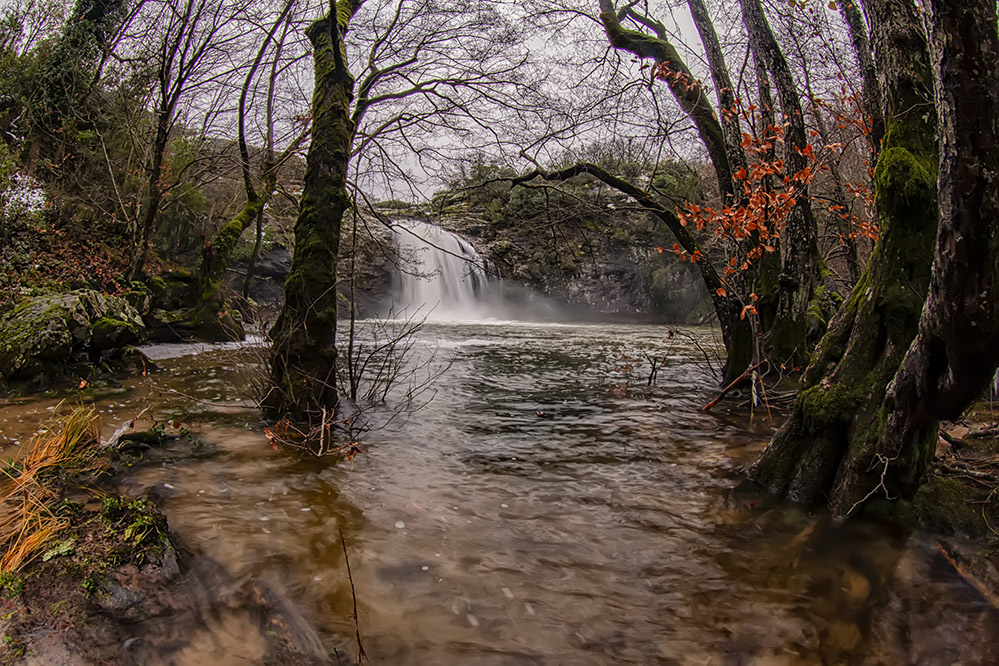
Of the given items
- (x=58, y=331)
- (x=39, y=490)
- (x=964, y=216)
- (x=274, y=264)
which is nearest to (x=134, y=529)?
(x=39, y=490)

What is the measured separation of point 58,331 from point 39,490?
480cm

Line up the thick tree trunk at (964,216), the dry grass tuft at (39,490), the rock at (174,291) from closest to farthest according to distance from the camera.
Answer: the thick tree trunk at (964,216) → the dry grass tuft at (39,490) → the rock at (174,291)

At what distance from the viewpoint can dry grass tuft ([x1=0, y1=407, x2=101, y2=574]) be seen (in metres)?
2.22

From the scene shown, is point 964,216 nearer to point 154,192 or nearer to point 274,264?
point 154,192

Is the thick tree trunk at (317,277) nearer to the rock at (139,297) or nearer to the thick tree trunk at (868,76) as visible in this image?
the thick tree trunk at (868,76)

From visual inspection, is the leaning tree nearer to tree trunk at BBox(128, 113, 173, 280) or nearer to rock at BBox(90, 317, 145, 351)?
rock at BBox(90, 317, 145, 351)

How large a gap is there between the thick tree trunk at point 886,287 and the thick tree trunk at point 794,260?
3.18 metres

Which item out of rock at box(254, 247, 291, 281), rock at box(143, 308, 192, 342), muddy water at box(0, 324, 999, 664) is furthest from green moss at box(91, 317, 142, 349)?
rock at box(254, 247, 291, 281)

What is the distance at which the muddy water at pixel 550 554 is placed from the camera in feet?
7.53

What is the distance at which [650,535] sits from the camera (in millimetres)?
3297

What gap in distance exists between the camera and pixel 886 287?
3254 millimetres

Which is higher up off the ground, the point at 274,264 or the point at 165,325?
the point at 274,264

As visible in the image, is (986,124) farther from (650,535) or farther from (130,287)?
(130,287)

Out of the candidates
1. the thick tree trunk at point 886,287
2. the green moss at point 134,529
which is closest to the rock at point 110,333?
the green moss at point 134,529
